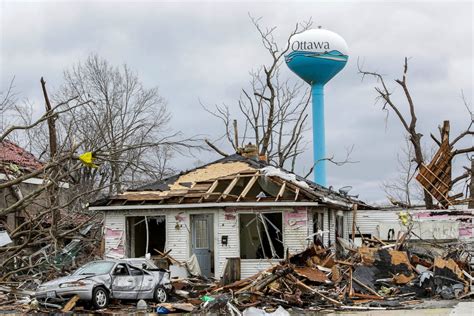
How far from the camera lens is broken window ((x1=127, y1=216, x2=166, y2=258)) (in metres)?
25.2

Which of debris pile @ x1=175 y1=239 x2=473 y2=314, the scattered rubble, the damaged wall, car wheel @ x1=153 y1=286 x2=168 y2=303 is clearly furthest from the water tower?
car wheel @ x1=153 y1=286 x2=168 y2=303

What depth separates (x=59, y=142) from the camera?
148 feet

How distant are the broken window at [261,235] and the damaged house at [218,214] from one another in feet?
0.13

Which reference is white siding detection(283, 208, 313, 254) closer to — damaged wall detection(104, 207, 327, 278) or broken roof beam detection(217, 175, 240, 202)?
damaged wall detection(104, 207, 327, 278)

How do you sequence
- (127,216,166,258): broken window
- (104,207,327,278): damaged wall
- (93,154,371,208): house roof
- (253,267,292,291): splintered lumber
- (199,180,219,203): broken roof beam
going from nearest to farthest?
(253,267,292,291): splintered lumber
(104,207,327,278): damaged wall
(93,154,371,208): house roof
(199,180,219,203): broken roof beam
(127,216,166,258): broken window

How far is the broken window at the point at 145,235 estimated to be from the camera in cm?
2519

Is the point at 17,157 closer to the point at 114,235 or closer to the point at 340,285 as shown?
the point at 114,235

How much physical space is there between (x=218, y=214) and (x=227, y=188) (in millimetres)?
906

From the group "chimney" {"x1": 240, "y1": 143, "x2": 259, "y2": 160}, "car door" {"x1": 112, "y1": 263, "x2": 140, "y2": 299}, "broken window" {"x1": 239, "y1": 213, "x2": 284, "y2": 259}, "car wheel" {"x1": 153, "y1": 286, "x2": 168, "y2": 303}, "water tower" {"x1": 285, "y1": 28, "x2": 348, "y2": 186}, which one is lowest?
"car wheel" {"x1": 153, "y1": 286, "x2": 168, "y2": 303}

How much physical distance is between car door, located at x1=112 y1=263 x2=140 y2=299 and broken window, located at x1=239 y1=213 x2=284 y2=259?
5.40m

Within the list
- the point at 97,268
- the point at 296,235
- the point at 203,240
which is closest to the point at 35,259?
the point at 203,240

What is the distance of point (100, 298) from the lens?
1858 centimetres

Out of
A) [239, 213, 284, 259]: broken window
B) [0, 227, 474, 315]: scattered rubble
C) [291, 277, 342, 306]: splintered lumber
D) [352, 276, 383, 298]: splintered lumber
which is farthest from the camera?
[239, 213, 284, 259]: broken window

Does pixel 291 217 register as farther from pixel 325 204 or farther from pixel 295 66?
pixel 295 66
